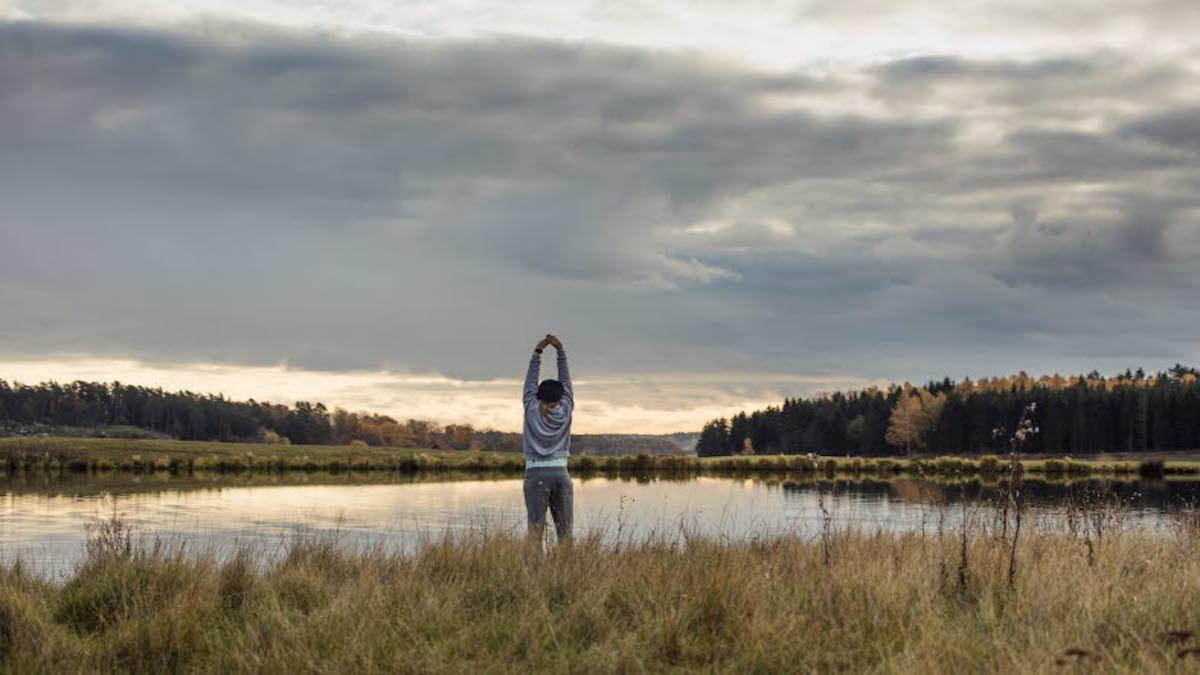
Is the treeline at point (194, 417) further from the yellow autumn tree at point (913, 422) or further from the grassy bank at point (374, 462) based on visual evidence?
the grassy bank at point (374, 462)

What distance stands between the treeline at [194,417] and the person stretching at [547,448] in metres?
150

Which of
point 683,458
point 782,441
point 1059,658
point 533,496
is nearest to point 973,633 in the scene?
point 1059,658

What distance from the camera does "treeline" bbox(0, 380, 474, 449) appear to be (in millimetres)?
165375

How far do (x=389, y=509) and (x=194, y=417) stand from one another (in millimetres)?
144344

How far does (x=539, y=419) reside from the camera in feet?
42.3

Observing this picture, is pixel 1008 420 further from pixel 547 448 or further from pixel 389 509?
pixel 547 448

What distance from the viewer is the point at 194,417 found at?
165375mm

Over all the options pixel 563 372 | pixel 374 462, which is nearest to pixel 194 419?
pixel 374 462

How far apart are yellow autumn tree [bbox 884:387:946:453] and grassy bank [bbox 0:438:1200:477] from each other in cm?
5128

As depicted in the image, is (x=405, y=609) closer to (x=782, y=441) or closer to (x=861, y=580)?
(x=861, y=580)

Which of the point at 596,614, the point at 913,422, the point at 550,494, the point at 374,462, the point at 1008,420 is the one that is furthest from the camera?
the point at 913,422

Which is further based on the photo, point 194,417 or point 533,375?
point 194,417

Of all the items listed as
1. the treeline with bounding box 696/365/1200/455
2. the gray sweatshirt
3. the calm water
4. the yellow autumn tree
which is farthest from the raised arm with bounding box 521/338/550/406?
the yellow autumn tree

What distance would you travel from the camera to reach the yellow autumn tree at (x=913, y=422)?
14825cm
